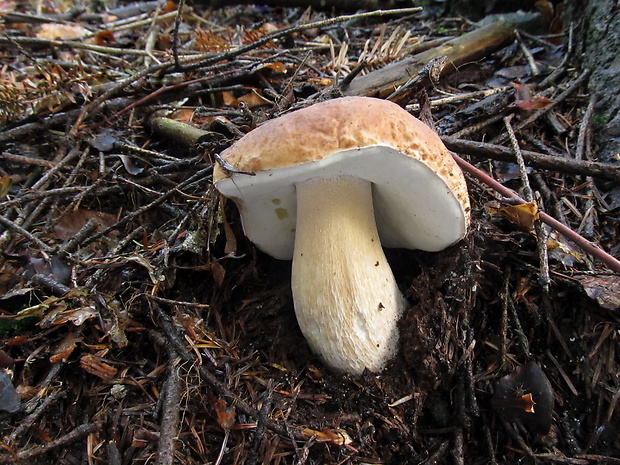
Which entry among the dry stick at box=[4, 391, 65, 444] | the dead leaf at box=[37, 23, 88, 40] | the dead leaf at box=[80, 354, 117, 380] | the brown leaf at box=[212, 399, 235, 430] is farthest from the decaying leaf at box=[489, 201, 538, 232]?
the dead leaf at box=[37, 23, 88, 40]

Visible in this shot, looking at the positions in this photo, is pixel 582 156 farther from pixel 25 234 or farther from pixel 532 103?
pixel 25 234

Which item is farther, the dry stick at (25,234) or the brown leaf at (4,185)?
the brown leaf at (4,185)

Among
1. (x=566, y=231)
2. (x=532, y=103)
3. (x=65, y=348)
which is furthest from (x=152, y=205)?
(x=532, y=103)

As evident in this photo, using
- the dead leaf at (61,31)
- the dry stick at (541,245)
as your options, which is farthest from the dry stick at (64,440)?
the dead leaf at (61,31)

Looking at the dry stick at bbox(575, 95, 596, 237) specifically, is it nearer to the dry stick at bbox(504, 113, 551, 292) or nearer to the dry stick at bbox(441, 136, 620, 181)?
the dry stick at bbox(441, 136, 620, 181)

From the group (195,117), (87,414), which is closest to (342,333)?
(87,414)

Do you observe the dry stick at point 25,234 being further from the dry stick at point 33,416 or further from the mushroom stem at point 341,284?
the mushroom stem at point 341,284

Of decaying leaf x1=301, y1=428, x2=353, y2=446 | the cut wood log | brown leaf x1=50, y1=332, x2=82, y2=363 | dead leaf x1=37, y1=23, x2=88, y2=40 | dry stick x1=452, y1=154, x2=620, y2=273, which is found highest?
dead leaf x1=37, y1=23, x2=88, y2=40
